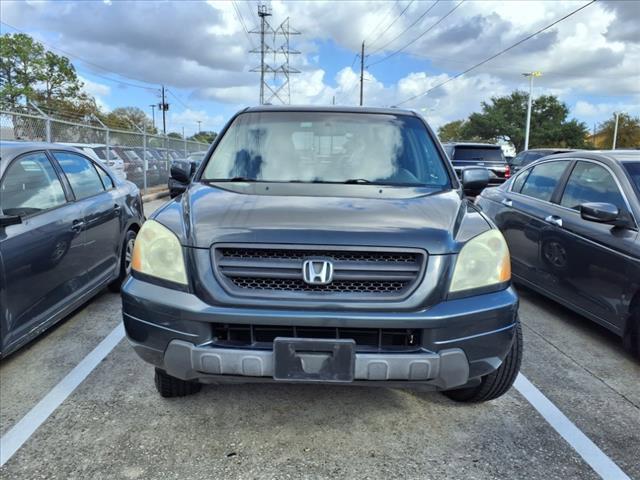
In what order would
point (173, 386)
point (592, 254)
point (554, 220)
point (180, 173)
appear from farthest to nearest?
point (554, 220)
point (592, 254)
point (180, 173)
point (173, 386)

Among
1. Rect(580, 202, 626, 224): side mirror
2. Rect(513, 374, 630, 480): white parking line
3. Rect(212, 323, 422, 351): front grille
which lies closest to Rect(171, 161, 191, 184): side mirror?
Rect(212, 323, 422, 351): front grille

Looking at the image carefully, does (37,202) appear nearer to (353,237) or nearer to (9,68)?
(353,237)

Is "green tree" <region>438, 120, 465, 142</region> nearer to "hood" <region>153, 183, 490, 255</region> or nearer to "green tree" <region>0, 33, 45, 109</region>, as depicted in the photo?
"green tree" <region>0, 33, 45, 109</region>

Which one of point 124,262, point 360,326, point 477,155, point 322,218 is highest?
point 477,155

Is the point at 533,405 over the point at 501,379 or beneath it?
beneath

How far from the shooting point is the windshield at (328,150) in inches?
133

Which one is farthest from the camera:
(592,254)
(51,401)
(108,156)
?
(108,156)

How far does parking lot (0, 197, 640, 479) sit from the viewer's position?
8.28ft

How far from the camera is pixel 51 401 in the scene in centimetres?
315

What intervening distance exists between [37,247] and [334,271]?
2.30m

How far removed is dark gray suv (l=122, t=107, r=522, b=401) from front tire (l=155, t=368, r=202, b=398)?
1.54 ft

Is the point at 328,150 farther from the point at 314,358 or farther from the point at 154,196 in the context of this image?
the point at 154,196

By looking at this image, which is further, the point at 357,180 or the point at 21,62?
the point at 21,62

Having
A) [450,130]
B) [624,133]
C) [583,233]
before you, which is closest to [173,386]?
[583,233]
